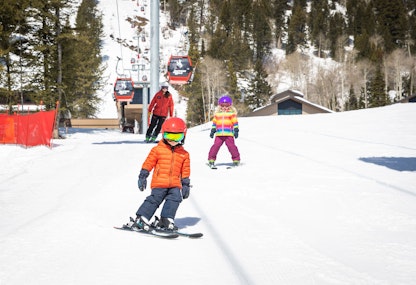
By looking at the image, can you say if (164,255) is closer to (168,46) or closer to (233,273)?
(233,273)

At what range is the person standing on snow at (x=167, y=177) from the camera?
4172 millimetres

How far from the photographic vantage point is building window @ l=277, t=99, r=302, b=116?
152ft

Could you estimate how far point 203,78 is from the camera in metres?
60.6

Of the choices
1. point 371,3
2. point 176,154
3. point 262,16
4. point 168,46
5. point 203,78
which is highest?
point 371,3

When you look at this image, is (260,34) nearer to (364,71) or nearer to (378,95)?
(364,71)

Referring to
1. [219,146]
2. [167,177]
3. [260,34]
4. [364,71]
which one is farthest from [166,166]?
[260,34]

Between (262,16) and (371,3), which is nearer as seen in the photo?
(262,16)

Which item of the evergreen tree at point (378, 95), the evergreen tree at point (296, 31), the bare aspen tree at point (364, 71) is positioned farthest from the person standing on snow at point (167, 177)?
the evergreen tree at point (296, 31)

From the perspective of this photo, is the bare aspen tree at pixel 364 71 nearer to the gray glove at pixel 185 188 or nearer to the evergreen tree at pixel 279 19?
the evergreen tree at pixel 279 19

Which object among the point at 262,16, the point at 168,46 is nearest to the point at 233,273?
the point at 168,46

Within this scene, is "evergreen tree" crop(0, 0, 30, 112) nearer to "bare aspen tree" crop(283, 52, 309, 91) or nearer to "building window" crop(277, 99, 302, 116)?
"building window" crop(277, 99, 302, 116)

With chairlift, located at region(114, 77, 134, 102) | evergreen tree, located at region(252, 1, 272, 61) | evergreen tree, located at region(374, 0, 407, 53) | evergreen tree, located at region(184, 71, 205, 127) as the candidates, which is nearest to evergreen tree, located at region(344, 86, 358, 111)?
evergreen tree, located at region(184, 71, 205, 127)

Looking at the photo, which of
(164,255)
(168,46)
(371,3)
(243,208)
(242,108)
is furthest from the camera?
(371,3)

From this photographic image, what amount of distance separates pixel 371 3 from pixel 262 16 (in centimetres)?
3477
